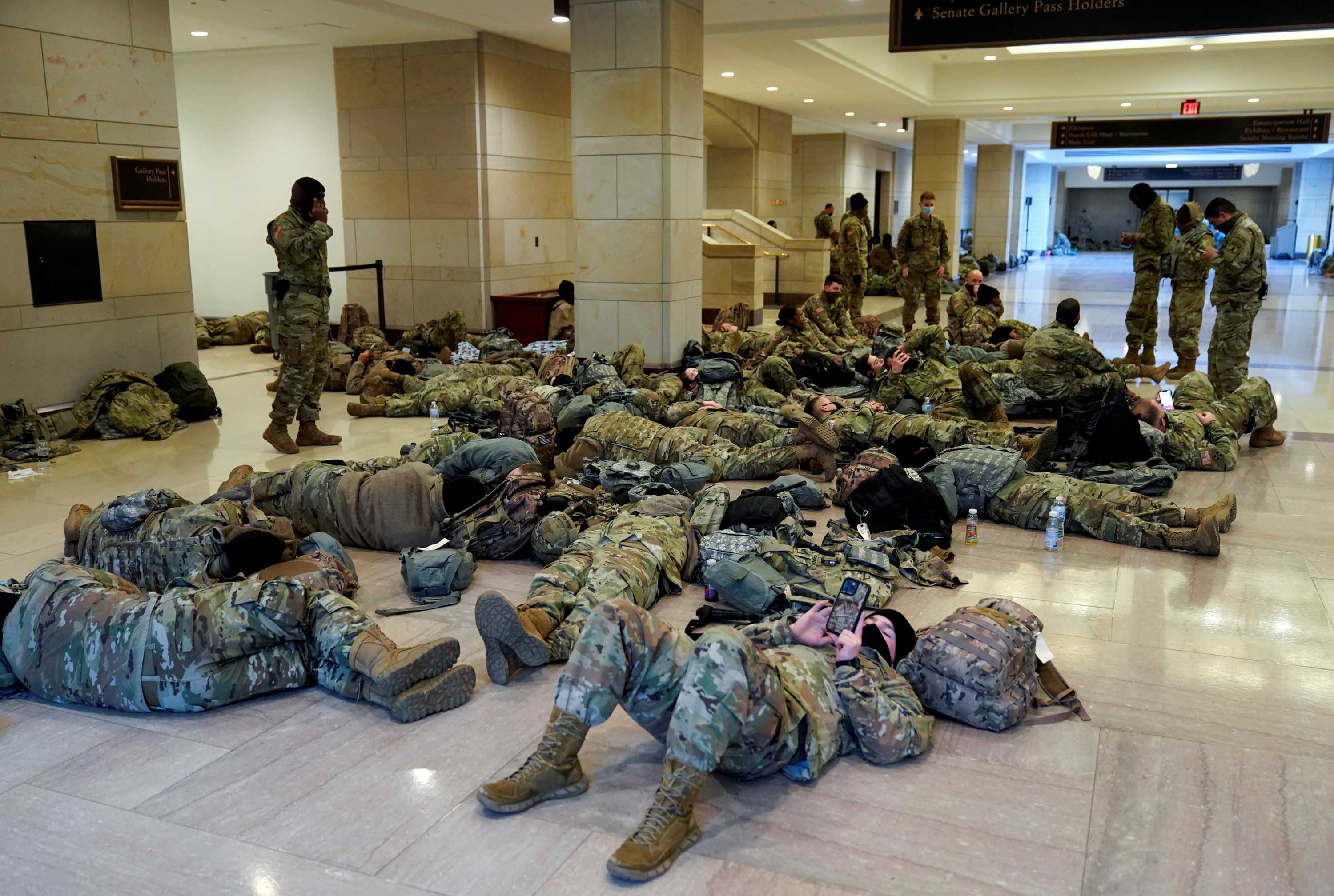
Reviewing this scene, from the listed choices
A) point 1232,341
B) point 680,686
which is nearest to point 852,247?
point 1232,341

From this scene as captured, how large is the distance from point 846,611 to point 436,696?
1424 millimetres

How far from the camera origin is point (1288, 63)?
53.1ft

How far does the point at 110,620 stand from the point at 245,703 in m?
0.54

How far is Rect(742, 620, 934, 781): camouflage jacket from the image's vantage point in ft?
10.1

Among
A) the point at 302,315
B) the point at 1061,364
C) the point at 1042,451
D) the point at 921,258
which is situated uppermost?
the point at 921,258

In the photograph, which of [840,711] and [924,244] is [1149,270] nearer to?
[924,244]

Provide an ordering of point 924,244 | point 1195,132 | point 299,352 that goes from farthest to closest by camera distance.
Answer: point 1195,132 → point 924,244 → point 299,352

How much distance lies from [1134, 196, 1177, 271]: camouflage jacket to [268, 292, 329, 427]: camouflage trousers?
9420mm

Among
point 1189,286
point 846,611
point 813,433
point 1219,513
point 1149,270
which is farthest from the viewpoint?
point 1149,270

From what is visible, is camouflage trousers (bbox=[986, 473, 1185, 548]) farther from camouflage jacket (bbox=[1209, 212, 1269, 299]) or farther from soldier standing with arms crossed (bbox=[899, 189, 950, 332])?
soldier standing with arms crossed (bbox=[899, 189, 950, 332])

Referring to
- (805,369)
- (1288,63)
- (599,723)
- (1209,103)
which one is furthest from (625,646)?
(1209,103)

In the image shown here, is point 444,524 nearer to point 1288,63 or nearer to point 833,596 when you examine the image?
point 833,596

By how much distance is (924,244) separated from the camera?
14672mm

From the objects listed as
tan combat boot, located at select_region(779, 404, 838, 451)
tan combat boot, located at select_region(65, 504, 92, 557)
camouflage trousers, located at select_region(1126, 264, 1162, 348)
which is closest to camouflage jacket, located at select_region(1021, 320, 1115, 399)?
tan combat boot, located at select_region(779, 404, 838, 451)
